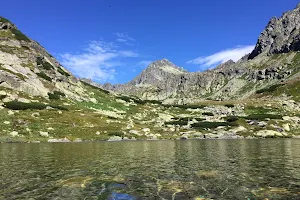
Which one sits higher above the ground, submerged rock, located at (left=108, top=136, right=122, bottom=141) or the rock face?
the rock face

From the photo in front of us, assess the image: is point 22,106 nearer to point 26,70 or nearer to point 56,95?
point 56,95

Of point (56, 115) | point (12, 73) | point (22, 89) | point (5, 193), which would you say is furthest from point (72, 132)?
point (5, 193)

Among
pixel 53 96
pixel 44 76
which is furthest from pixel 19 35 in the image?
pixel 53 96

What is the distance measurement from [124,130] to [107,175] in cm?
5836

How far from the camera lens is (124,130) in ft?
263

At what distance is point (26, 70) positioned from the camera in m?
117

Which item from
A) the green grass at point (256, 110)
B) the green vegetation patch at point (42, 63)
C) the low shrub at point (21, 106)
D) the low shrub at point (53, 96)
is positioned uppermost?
the green vegetation patch at point (42, 63)

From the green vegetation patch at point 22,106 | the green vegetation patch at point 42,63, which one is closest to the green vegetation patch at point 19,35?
the green vegetation patch at point 42,63

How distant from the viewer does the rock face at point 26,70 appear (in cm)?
10247

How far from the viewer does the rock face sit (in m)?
102

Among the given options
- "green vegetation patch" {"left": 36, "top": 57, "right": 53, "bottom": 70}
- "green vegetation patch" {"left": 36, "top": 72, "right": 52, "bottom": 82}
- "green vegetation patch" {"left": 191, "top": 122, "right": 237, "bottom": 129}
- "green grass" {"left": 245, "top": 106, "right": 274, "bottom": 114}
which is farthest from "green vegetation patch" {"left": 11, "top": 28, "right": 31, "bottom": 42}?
"green grass" {"left": 245, "top": 106, "right": 274, "bottom": 114}

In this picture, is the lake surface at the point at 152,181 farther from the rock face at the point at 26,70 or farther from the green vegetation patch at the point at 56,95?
the rock face at the point at 26,70

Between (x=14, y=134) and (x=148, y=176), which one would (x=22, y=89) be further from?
(x=148, y=176)

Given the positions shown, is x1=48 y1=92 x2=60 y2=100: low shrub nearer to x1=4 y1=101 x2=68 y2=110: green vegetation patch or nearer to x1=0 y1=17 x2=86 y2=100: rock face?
x1=0 y1=17 x2=86 y2=100: rock face
